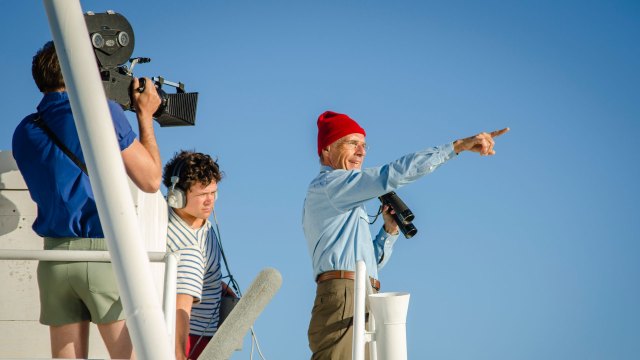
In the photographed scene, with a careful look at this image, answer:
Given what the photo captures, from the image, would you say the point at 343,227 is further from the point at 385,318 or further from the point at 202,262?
the point at 385,318

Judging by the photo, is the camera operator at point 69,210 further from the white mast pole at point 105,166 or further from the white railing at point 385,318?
the white mast pole at point 105,166

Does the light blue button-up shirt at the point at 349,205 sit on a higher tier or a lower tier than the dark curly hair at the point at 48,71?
lower

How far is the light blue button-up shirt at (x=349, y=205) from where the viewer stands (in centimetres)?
473

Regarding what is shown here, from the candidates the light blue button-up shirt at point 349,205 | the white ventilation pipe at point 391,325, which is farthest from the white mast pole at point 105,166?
the light blue button-up shirt at point 349,205

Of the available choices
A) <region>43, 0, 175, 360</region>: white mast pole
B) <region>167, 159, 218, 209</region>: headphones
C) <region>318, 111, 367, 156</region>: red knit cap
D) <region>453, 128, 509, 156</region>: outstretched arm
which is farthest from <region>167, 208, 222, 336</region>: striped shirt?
<region>43, 0, 175, 360</region>: white mast pole

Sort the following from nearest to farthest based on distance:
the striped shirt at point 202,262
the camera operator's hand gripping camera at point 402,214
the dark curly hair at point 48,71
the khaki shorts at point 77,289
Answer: the khaki shorts at point 77,289 → the dark curly hair at point 48,71 → the striped shirt at point 202,262 → the camera operator's hand gripping camera at point 402,214

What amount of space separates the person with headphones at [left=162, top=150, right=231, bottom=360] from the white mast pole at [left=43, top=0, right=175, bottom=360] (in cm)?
325

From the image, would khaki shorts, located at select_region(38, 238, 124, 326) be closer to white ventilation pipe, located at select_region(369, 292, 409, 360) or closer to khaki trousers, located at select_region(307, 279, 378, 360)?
white ventilation pipe, located at select_region(369, 292, 409, 360)

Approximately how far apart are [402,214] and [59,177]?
8.14ft

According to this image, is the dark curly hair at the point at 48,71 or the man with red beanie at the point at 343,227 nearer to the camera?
the dark curly hair at the point at 48,71

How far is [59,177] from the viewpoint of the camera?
128 inches

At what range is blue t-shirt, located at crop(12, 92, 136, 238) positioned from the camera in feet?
10.7

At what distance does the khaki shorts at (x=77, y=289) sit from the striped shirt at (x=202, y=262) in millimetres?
1216

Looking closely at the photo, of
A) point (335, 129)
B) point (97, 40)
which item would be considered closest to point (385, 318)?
point (335, 129)
